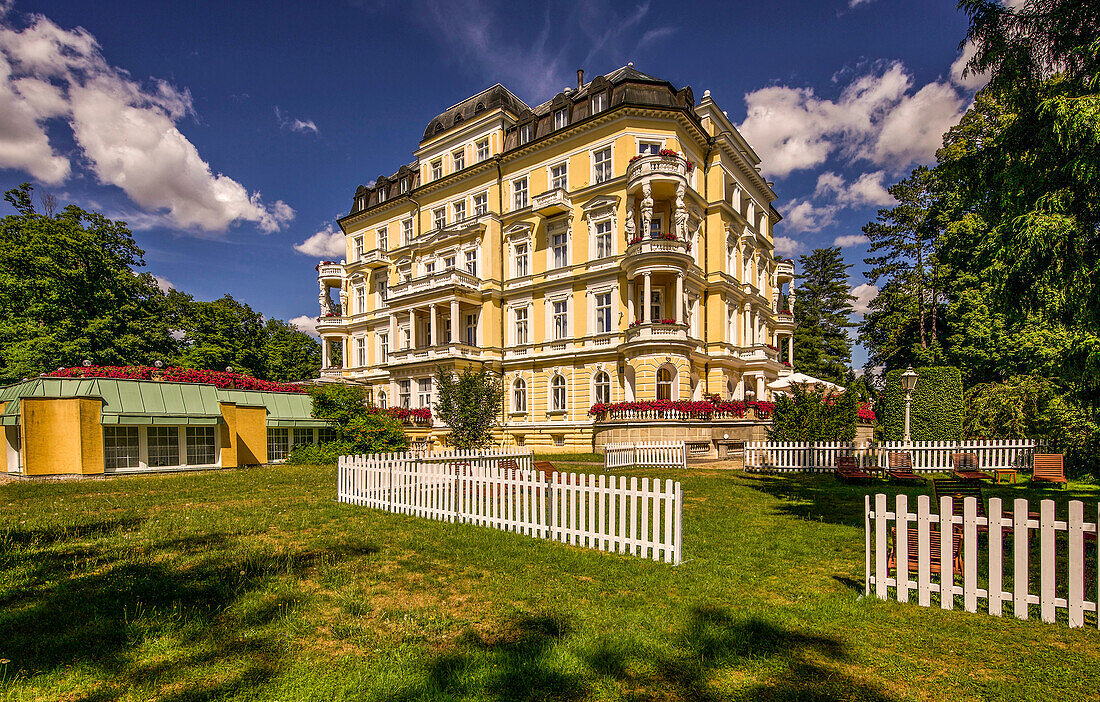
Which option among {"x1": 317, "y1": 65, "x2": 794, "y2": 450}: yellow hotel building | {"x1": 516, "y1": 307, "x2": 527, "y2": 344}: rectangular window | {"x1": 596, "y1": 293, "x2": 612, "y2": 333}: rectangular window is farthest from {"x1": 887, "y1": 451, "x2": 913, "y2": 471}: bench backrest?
{"x1": 516, "y1": 307, "x2": 527, "y2": 344}: rectangular window

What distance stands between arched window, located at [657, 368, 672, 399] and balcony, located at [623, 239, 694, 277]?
5.13m

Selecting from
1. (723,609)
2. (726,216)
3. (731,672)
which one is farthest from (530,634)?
(726,216)

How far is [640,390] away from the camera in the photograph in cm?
2395

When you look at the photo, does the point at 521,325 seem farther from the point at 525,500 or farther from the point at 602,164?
the point at 525,500

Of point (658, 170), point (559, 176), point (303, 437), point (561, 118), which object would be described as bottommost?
point (303, 437)

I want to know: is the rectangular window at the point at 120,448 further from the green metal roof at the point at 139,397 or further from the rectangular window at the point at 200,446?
the rectangular window at the point at 200,446

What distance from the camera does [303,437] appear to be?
23.5 m

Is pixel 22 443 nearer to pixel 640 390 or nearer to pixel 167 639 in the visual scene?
pixel 167 639

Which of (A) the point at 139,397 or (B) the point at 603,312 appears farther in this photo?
(B) the point at 603,312

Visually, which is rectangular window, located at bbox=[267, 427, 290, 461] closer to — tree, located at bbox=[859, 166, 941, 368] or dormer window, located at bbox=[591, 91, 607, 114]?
dormer window, located at bbox=[591, 91, 607, 114]

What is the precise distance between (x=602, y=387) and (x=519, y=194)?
523 inches

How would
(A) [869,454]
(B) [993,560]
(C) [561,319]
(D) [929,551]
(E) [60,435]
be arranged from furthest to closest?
(C) [561,319] < (A) [869,454] < (E) [60,435] < (D) [929,551] < (B) [993,560]

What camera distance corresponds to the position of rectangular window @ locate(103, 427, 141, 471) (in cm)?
1705

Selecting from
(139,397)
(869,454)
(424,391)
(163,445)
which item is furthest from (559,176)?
(163,445)
